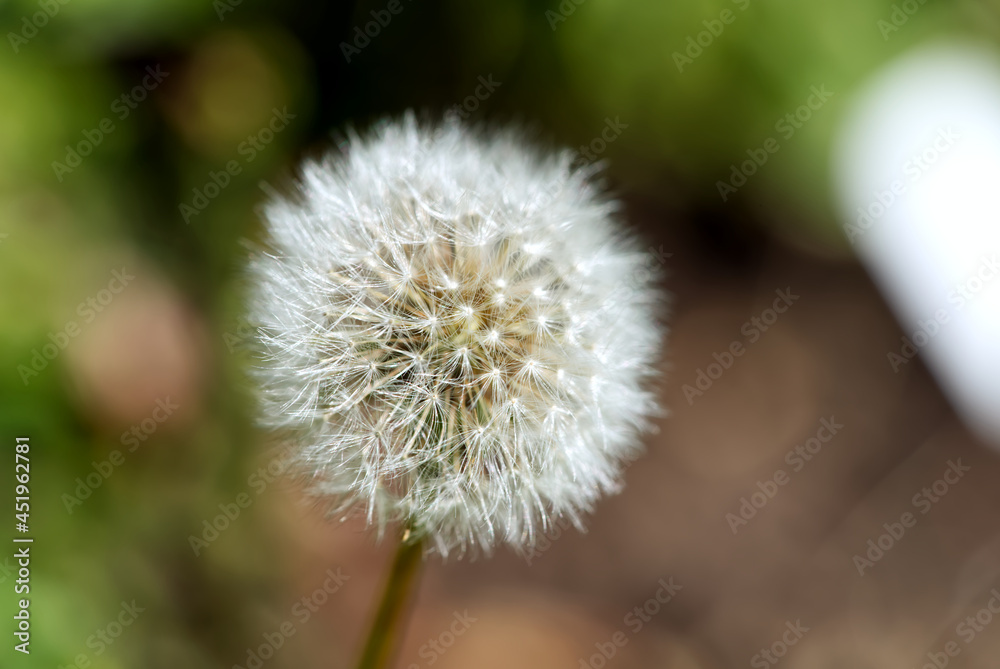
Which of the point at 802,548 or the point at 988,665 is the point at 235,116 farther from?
the point at 988,665
